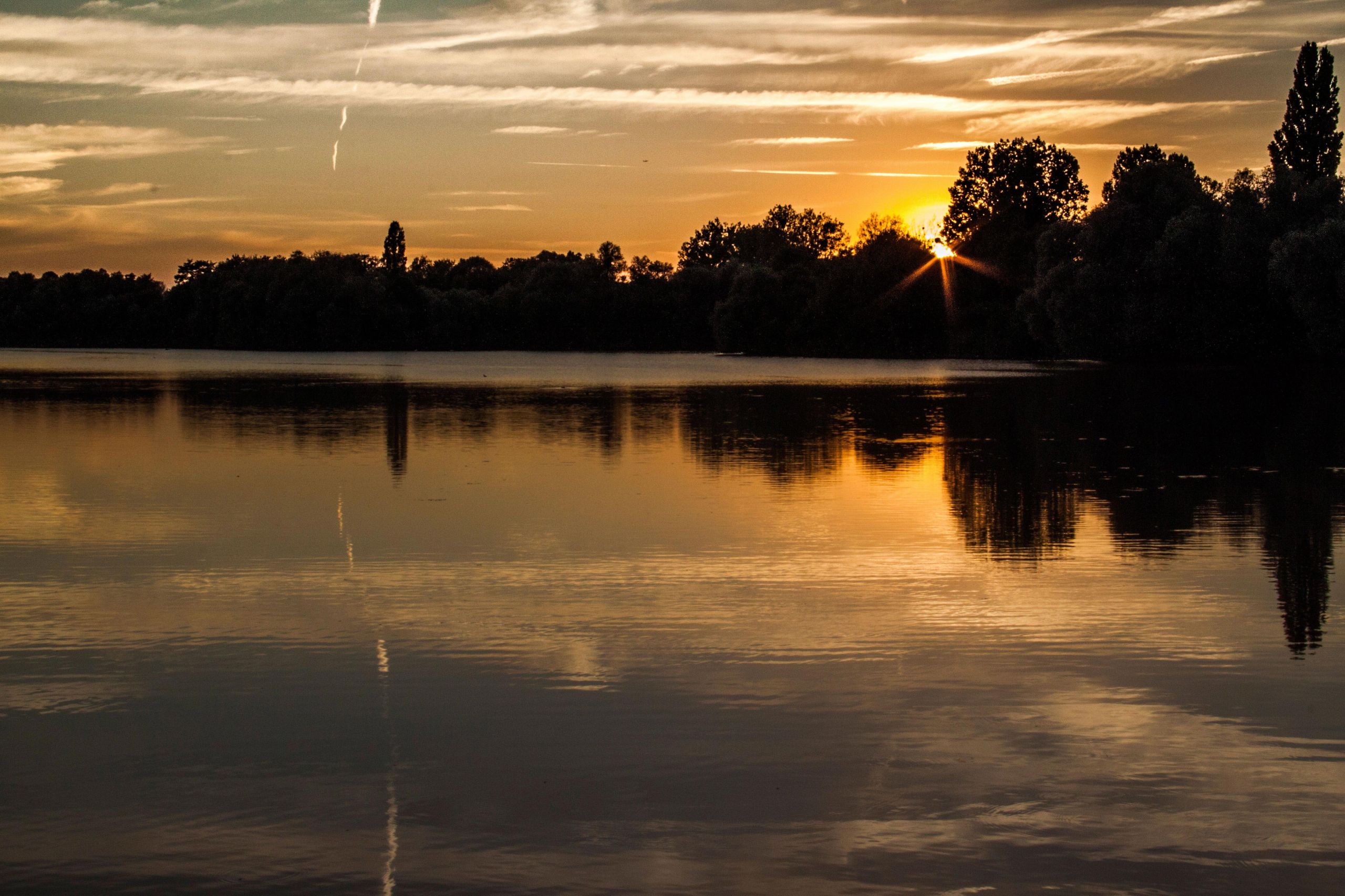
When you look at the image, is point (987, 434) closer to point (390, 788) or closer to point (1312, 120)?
point (390, 788)

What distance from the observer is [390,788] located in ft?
21.5

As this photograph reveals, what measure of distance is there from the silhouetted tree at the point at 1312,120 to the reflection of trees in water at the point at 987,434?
3937 centimetres

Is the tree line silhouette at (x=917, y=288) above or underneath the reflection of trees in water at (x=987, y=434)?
above

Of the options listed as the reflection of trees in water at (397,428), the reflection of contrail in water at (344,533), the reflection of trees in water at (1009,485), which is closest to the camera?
the reflection of contrail in water at (344,533)

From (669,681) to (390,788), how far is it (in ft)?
7.43

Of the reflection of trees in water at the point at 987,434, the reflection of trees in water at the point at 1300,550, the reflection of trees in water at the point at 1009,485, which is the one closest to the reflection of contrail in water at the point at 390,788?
the reflection of trees in water at the point at 1300,550

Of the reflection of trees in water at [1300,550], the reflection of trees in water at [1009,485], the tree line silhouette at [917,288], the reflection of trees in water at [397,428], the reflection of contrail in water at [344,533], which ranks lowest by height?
the reflection of trees in water at [1300,550]

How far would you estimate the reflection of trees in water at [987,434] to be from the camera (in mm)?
15031

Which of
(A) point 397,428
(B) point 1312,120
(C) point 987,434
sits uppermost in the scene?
(B) point 1312,120

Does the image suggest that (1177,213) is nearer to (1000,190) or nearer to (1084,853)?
(1000,190)

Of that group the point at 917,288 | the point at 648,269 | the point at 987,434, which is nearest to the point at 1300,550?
the point at 987,434

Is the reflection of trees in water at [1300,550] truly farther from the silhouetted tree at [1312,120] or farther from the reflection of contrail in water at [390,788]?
the silhouetted tree at [1312,120]

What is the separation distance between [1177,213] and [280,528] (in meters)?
70.2

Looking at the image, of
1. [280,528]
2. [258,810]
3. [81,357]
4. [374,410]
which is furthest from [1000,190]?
[258,810]
